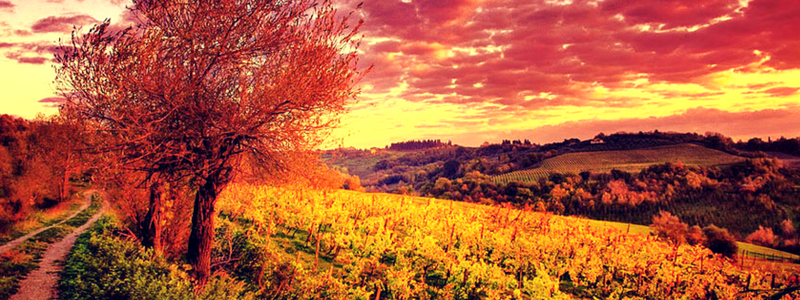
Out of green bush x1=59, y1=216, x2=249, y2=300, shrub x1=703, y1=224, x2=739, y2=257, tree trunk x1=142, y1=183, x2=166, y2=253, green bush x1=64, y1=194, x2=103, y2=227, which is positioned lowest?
shrub x1=703, y1=224, x2=739, y2=257

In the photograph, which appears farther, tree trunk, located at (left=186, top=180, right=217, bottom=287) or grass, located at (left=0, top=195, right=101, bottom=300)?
grass, located at (left=0, top=195, right=101, bottom=300)

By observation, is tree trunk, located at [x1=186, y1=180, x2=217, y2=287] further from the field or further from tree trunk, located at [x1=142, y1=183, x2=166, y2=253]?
the field

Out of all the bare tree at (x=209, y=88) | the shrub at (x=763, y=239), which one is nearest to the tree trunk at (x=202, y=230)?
the bare tree at (x=209, y=88)

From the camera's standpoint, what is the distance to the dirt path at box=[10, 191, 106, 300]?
13.3 m

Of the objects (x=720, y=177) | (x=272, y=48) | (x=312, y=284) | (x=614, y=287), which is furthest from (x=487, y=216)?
(x=720, y=177)

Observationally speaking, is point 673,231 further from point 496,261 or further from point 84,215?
point 84,215

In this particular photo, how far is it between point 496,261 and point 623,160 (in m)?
131

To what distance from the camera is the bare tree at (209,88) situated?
10.6 metres

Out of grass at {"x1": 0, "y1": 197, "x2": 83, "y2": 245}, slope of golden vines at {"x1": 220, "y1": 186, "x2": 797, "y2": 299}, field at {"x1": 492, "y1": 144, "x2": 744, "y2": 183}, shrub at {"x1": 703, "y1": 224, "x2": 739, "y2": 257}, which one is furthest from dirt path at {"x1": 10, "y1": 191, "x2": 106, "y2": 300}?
field at {"x1": 492, "y1": 144, "x2": 744, "y2": 183}

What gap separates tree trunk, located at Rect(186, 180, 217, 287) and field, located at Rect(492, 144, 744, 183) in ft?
362

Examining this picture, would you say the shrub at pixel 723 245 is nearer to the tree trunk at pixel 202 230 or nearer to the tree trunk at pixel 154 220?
the tree trunk at pixel 202 230

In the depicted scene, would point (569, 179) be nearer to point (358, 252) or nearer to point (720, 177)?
point (720, 177)

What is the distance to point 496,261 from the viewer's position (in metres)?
18.7

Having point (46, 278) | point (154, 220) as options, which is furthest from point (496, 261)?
point (46, 278)
